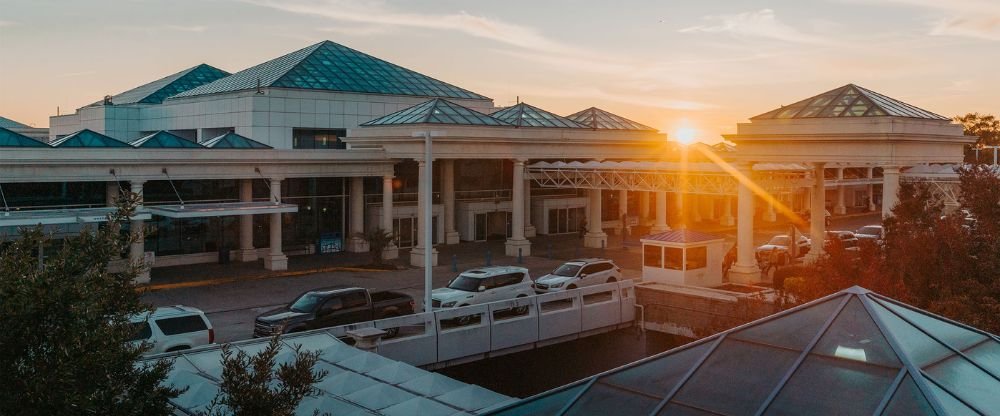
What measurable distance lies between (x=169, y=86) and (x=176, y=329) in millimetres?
54910

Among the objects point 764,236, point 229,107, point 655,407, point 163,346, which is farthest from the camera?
point 764,236

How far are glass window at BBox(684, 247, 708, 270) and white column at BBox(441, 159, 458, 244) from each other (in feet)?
72.7

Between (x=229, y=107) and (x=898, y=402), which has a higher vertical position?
(x=229, y=107)

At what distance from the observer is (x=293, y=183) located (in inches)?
1929

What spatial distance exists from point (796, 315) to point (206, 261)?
38638 mm

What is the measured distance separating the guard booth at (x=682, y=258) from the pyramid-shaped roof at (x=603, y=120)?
2224cm

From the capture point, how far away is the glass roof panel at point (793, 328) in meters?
11.6

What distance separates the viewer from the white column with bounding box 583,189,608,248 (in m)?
54.9

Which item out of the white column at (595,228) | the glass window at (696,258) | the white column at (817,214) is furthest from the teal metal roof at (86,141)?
the white column at (817,214)

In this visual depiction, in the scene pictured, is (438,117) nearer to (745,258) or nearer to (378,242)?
(378,242)

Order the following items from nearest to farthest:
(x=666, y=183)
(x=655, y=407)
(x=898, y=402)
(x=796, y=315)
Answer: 1. (x=898, y=402)
2. (x=655, y=407)
3. (x=796, y=315)
4. (x=666, y=183)

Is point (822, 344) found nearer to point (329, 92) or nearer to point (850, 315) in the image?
point (850, 315)

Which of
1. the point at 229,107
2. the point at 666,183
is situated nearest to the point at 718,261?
the point at 666,183

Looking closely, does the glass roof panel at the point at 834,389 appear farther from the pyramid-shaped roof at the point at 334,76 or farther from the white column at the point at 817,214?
the pyramid-shaped roof at the point at 334,76
